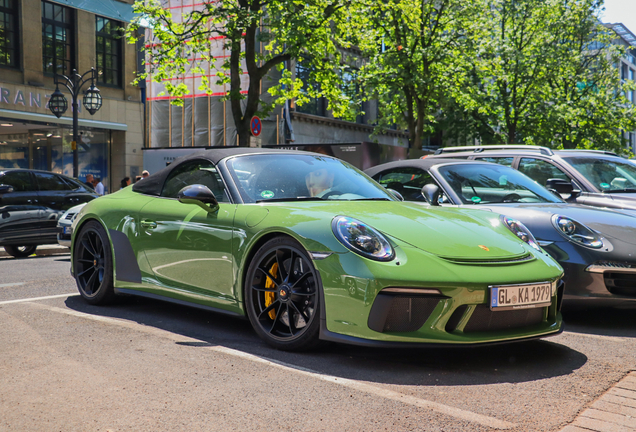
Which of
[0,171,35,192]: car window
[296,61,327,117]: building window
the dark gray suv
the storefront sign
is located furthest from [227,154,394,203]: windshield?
[296,61,327,117]: building window

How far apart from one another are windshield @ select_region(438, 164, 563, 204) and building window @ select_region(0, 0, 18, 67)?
21.0 meters

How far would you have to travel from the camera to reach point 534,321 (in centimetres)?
413

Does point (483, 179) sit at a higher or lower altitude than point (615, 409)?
higher

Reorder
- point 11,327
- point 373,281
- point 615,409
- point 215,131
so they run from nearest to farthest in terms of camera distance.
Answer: point 615,409, point 373,281, point 11,327, point 215,131

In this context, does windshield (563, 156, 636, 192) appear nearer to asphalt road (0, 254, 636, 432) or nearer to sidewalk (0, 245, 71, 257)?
asphalt road (0, 254, 636, 432)

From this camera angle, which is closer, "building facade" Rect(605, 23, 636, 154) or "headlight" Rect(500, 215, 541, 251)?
"headlight" Rect(500, 215, 541, 251)

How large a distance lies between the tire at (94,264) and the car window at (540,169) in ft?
15.5

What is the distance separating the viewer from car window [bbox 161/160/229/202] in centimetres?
507

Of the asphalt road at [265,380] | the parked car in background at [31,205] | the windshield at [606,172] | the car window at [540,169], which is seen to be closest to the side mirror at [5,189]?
the parked car in background at [31,205]

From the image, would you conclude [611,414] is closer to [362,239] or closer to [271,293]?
[362,239]

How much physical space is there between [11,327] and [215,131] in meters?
29.0

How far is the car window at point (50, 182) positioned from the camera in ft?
39.6

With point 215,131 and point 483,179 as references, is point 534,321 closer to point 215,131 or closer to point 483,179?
point 483,179

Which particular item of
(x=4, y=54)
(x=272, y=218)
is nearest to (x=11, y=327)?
(x=272, y=218)
